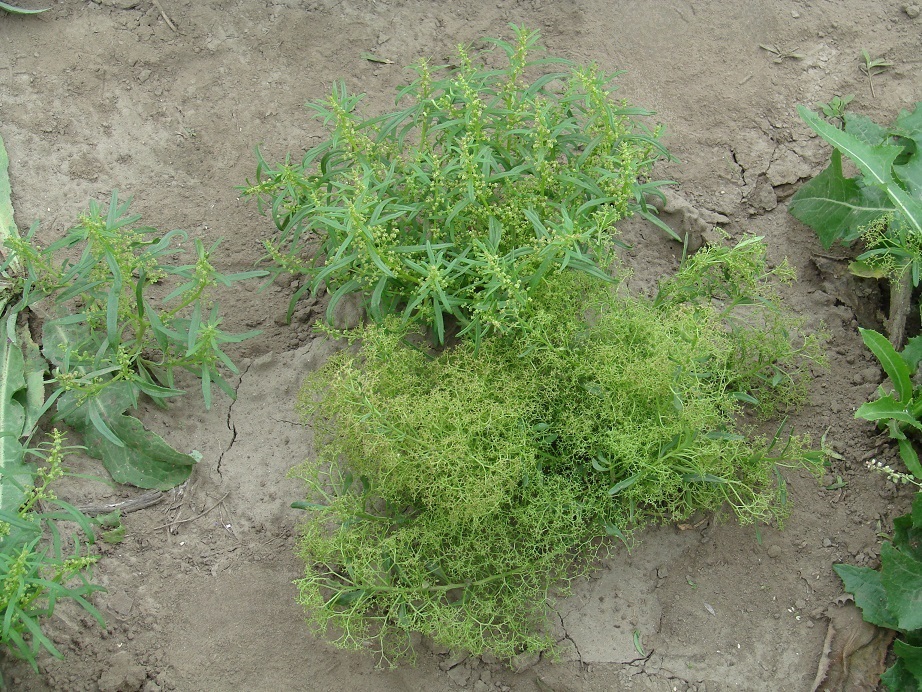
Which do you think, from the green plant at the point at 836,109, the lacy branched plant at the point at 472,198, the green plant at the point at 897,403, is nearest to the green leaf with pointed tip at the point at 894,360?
the green plant at the point at 897,403

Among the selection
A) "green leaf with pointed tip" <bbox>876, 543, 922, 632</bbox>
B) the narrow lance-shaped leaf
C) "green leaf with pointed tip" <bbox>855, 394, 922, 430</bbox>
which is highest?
the narrow lance-shaped leaf

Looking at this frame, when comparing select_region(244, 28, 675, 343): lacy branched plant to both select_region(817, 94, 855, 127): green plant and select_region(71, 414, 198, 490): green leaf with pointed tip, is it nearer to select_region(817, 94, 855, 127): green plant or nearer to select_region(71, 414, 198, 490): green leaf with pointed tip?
select_region(71, 414, 198, 490): green leaf with pointed tip

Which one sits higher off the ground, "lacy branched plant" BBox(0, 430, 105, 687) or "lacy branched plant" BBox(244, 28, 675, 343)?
"lacy branched plant" BBox(244, 28, 675, 343)

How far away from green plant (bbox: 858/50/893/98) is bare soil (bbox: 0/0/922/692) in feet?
0.13

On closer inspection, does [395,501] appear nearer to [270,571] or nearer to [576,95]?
[270,571]

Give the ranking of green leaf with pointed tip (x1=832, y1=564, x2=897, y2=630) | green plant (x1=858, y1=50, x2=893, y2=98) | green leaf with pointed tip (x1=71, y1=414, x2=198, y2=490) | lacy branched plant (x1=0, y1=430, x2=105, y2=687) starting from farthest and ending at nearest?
1. green plant (x1=858, y1=50, x2=893, y2=98)
2. green leaf with pointed tip (x1=71, y1=414, x2=198, y2=490)
3. green leaf with pointed tip (x1=832, y1=564, x2=897, y2=630)
4. lacy branched plant (x1=0, y1=430, x2=105, y2=687)

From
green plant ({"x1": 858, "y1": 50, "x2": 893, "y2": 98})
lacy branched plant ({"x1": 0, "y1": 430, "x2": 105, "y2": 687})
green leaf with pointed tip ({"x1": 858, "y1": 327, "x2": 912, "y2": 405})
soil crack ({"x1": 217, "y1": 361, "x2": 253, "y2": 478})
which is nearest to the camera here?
lacy branched plant ({"x1": 0, "y1": 430, "x2": 105, "y2": 687})

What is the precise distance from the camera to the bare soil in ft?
10.2

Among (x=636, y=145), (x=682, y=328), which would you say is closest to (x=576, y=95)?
(x=636, y=145)

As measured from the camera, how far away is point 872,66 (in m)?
4.17

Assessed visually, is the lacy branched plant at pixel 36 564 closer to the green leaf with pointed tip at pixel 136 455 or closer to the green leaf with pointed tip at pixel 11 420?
the green leaf with pointed tip at pixel 11 420

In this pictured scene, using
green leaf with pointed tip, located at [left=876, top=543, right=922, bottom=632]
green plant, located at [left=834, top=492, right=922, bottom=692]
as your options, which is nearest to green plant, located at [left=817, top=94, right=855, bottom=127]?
green plant, located at [left=834, top=492, right=922, bottom=692]

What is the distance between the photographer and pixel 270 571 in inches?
130

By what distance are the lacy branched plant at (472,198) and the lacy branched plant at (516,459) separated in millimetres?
171
